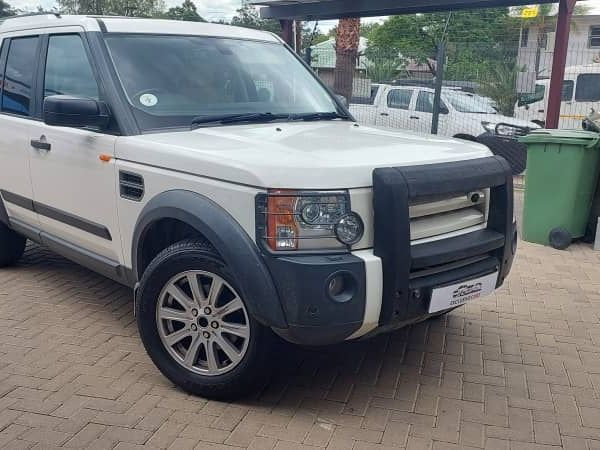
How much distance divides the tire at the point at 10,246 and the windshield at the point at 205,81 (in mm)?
2188

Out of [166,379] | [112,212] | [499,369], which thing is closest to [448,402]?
[499,369]

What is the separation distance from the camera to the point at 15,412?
10.7 ft

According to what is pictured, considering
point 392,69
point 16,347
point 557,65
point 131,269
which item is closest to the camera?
point 131,269

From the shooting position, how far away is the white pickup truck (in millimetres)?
11672

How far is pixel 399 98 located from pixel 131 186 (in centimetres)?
934

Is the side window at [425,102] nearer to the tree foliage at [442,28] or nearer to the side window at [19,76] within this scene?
the side window at [19,76]

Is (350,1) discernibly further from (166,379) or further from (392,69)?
(166,379)

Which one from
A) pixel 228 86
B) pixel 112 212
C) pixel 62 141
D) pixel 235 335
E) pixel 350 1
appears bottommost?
pixel 235 335

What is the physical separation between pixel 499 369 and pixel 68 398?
96.5 inches

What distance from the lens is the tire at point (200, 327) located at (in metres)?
3.18

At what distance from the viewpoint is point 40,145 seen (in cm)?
441

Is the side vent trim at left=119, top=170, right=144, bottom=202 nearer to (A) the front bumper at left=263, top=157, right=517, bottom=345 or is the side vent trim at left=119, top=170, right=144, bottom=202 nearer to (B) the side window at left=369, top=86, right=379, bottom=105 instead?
(A) the front bumper at left=263, top=157, right=517, bottom=345

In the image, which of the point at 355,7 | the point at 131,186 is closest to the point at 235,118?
the point at 131,186

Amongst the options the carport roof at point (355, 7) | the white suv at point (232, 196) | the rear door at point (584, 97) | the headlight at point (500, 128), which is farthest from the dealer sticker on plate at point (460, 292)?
the rear door at point (584, 97)
